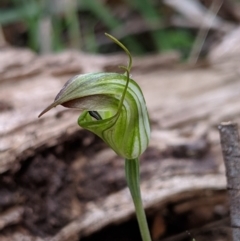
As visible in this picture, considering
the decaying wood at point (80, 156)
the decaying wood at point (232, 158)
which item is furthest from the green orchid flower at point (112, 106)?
the decaying wood at point (80, 156)

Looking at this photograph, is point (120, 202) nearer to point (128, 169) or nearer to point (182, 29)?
point (128, 169)

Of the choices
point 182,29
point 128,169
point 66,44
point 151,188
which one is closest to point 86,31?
point 66,44

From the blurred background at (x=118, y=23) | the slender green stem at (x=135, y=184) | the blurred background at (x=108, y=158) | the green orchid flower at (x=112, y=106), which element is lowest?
the blurred background at (x=118, y=23)

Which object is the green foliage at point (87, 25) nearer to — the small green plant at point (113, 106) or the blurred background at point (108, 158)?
the blurred background at point (108, 158)

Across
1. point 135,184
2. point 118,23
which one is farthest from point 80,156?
point 118,23

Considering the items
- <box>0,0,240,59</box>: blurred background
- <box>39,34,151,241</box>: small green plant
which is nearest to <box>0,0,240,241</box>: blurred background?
<box>39,34,151,241</box>: small green plant

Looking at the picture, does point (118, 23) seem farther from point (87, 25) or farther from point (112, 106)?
point (112, 106)
